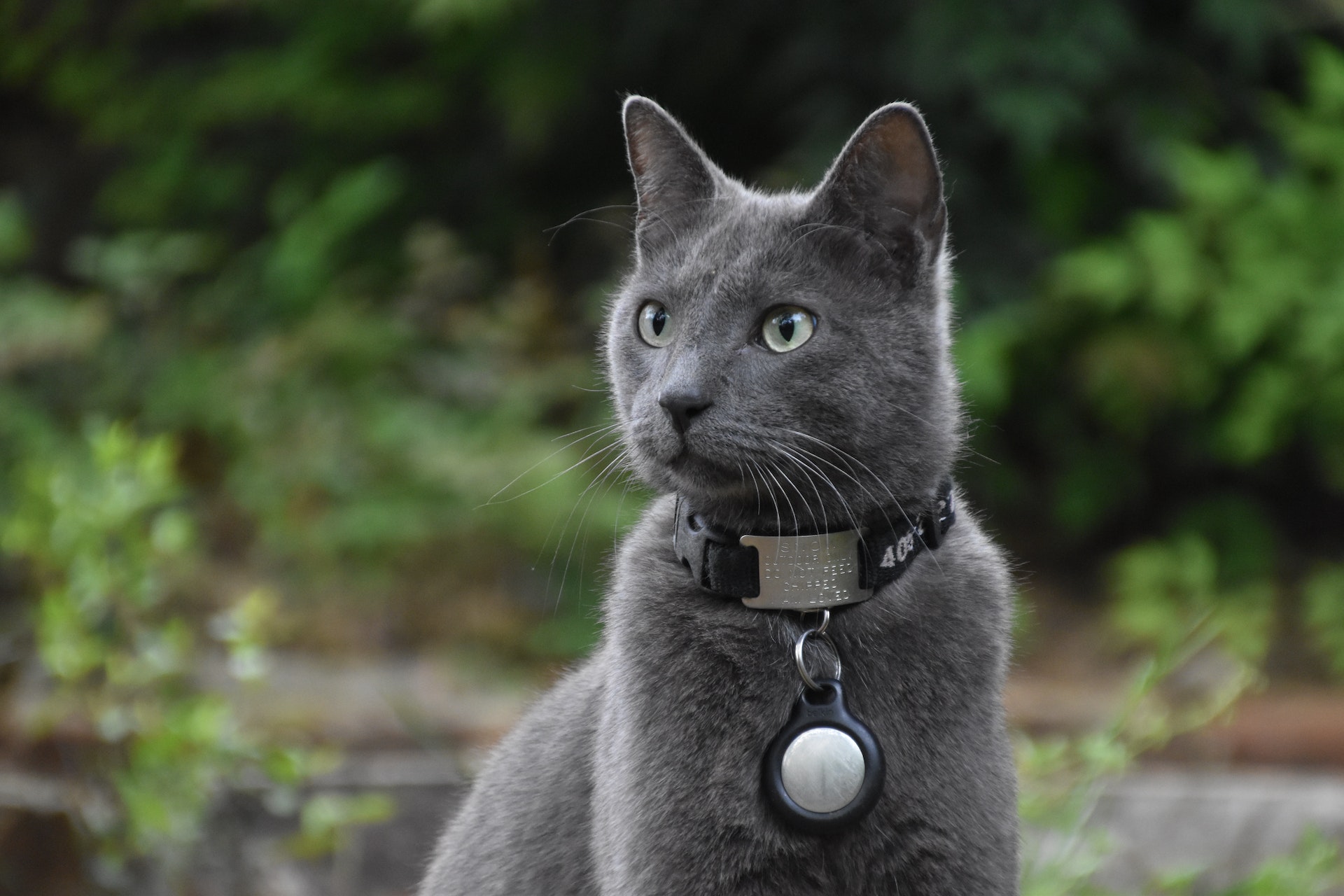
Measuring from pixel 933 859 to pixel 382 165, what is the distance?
373cm

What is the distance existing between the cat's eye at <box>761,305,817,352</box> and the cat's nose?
0.12 m

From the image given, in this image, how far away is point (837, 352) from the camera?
5.01 feet

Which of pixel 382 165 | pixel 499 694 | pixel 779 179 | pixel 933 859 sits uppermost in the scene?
pixel 382 165

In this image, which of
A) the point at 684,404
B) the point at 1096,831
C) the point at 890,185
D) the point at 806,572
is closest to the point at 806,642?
the point at 806,572

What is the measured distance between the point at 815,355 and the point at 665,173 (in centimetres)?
38

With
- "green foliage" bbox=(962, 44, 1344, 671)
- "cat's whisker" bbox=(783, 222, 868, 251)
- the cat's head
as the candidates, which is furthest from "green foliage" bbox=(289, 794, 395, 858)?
"green foliage" bbox=(962, 44, 1344, 671)

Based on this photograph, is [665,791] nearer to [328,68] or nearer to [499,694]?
[499,694]

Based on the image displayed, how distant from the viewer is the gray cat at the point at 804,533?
57.6 inches

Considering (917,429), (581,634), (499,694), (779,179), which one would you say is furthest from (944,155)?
(917,429)

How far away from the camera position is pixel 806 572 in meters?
1.51

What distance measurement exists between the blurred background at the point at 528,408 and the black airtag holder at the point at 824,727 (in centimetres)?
121

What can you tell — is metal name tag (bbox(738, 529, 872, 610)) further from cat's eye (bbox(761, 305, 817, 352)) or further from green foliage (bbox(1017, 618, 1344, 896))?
green foliage (bbox(1017, 618, 1344, 896))

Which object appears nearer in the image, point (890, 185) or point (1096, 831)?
point (890, 185)

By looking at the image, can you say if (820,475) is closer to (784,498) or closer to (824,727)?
(784,498)
